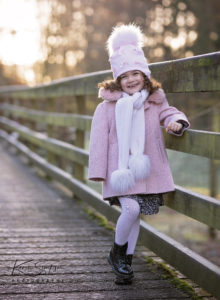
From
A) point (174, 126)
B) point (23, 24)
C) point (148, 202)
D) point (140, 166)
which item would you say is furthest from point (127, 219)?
point (23, 24)

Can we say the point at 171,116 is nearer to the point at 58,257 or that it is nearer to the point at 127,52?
the point at 127,52

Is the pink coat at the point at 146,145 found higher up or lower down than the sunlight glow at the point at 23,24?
lower down

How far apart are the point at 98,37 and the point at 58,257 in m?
16.7

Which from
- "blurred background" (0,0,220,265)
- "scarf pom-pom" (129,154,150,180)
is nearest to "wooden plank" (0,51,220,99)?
"scarf pom-pom" (129,154,150,180)

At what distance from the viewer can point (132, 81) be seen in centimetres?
305

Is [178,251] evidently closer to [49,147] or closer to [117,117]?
[117,117]

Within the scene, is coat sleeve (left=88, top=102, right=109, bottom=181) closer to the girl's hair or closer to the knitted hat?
the girl's hair

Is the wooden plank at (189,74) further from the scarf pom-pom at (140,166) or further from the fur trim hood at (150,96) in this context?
the scarf pom-pom at (140,166)

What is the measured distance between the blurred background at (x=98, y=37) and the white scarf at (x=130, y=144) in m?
8.78

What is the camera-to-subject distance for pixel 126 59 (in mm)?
3041

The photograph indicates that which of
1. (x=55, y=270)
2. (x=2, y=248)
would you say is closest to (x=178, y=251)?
(x=55, y=270)

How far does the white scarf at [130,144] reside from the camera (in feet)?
9.46

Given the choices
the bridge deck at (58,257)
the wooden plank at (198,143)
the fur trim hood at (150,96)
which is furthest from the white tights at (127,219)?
the fur trim hood at (150,96)

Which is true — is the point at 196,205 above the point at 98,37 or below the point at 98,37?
below
